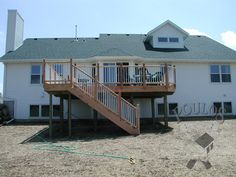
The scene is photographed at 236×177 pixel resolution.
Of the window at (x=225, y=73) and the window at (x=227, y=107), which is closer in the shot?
the window at (x=227, y=107)

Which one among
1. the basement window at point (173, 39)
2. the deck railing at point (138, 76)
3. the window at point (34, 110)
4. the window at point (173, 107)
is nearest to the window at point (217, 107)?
the window at point (173, 107)

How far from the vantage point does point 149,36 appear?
70.7 feet

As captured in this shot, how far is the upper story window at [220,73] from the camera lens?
19.8m

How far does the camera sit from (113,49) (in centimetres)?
1852

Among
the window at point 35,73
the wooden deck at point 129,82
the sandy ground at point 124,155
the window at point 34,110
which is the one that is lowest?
the sandy ground at point 124,155

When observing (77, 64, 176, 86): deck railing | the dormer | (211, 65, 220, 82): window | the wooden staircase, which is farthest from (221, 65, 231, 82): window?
the wooden staircase

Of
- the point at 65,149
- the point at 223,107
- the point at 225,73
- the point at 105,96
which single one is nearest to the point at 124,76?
the point at 105,96

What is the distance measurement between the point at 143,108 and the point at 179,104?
8.59ft

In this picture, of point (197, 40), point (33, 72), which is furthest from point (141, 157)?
point (197, 40)

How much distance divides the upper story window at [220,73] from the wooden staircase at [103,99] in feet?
31.2

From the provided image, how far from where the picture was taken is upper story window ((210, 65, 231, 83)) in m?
19.8

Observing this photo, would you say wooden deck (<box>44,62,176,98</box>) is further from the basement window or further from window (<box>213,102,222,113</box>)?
the basement window

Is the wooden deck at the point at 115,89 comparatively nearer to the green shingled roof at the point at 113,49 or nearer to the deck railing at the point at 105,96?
the deck railing at the point at 105,96

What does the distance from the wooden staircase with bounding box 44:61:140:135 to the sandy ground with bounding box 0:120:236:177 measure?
840 millimetres
